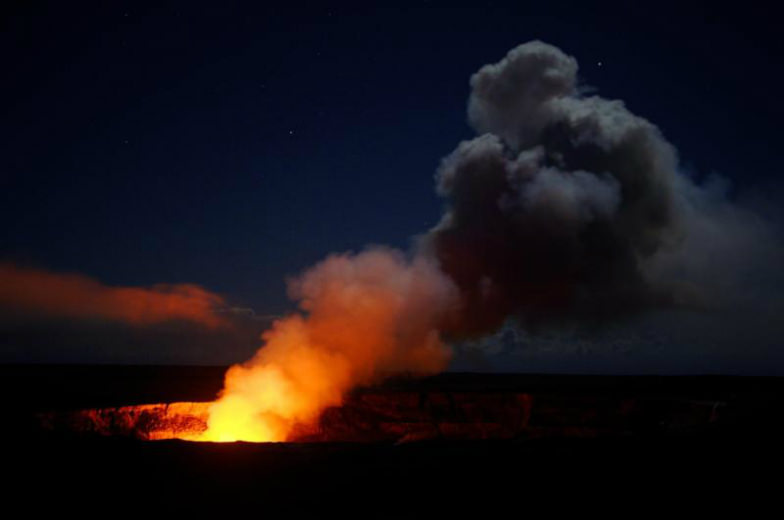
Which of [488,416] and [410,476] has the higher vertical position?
[410,476]

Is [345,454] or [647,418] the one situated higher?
[345,454]

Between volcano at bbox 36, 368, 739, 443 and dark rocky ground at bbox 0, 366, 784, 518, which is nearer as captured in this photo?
dark rocky ground at bbox 0, 366, 784, 518

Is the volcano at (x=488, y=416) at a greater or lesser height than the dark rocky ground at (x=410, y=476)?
lesser

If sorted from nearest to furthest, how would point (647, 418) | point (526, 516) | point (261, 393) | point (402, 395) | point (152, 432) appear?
1. point (526, 516)
2. point (152, 432)
3. point (261, 393)
4. point (647, 418)
5. point (402, 395)

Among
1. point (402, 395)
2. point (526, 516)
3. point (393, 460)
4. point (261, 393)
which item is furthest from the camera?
point (402, 395)

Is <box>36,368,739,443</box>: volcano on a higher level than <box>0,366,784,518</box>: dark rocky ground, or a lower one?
lower

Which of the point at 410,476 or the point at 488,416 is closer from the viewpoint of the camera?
the point at 410,476

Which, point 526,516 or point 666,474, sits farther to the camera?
point 666,474

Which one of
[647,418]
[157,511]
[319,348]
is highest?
[319,348]

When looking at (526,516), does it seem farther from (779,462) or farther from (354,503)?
(779,462)

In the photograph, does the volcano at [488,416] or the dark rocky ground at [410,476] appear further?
the volcano at [488,416]

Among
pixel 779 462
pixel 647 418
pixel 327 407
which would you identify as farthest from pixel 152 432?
pixel 647 418

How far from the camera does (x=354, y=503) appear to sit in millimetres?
6980

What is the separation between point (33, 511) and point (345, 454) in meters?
4.25
